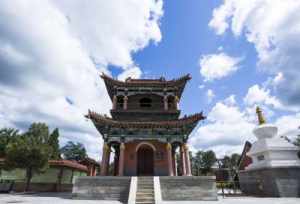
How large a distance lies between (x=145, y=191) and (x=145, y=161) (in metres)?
5.30

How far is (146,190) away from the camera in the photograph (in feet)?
32.7

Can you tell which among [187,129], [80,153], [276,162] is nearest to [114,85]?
[187,129]

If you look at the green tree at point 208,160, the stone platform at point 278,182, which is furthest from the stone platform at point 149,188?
the green tree at point 208,160

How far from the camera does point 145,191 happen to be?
9.87 meters

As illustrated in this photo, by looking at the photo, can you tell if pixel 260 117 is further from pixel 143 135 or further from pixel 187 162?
pixel 143 135

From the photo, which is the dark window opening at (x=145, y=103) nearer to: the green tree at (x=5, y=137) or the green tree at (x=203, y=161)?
the green tree at (x=5, y=137)

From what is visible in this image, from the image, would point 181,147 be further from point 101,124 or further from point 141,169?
point 101,124

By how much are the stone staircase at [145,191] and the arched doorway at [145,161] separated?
3.75 meters

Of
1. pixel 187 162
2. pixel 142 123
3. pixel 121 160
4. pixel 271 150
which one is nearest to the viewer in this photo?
pixel 271 150

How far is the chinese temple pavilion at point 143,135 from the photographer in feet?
45.7

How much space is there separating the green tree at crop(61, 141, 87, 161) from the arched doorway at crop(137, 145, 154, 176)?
1771 inches

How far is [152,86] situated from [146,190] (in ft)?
33.6

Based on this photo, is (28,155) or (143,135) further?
(28,155)

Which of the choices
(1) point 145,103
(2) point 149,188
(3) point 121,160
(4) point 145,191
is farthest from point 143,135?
(4) point 145,191
